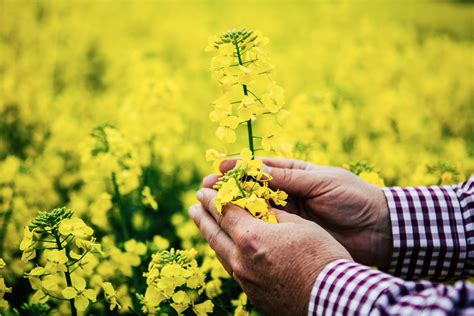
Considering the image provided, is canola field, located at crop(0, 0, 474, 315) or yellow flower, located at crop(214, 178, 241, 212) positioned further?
canola field, located at crop(0, 0, 474, 315)

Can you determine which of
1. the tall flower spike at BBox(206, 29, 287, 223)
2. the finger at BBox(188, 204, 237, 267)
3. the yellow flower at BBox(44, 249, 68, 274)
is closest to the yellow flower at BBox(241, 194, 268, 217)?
the tall flower spike at BBox(206, 29, 287, 223)

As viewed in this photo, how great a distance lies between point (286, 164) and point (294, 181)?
0.19 m

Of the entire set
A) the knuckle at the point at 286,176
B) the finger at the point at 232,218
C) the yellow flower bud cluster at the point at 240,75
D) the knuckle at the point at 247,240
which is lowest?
the knuckle at the point at 247,240

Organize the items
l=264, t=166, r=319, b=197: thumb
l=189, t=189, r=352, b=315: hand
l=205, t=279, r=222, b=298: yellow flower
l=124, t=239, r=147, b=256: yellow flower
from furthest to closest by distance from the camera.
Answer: l=124, t=239, r=147, b=256: yellow flower < l=205, t=279, r=222, b=298: yellow flower < l=264, t=166, r=319, b=197: thumb < l=189, t=189, r=352, b=315: hand

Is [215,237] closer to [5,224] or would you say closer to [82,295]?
[82,295]

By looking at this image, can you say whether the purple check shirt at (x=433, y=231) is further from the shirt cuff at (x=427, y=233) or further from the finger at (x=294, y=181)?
the finger at (x=294, y=181)

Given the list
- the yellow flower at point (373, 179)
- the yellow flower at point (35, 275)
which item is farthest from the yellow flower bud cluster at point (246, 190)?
the yellow flower at point (373, 179)

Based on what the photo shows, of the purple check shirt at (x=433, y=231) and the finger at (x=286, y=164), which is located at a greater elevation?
the finger at (x=286, y=164)

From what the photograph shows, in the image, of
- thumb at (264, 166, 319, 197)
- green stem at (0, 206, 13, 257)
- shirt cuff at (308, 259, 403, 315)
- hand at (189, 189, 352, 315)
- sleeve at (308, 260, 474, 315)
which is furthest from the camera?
green stem at (0, 206, 13, 257)

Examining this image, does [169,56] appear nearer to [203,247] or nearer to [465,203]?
[203,247]

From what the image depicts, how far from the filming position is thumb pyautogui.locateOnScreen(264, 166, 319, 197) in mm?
1841

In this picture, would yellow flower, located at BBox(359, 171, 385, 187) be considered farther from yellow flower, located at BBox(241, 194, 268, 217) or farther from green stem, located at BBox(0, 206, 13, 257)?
green stem, located at BBox(0, 206, 13, 257)

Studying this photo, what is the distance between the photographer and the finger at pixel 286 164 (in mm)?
2055

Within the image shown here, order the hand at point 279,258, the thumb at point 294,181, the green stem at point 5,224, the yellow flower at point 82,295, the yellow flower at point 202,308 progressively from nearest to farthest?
the hand at point 279,258 → the yellow flower at point 82,295 → the yellow flower at point 202,308 → the thumb at point 294,181 → the green stem at point 5,224
